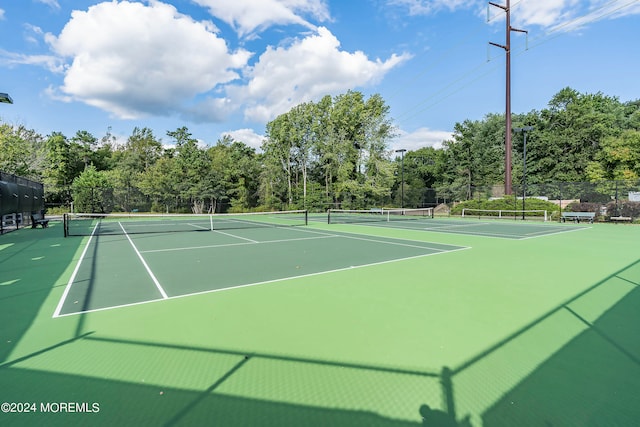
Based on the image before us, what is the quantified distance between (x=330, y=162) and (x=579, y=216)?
2440cm

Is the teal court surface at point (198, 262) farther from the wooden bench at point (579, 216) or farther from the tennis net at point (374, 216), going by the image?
the wooden bench at point (579, 216)

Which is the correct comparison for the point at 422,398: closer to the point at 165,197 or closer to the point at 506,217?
the point at 506,217

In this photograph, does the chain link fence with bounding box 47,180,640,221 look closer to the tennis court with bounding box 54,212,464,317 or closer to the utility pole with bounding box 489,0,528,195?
the utility pole with bounding box 489,0,528,195

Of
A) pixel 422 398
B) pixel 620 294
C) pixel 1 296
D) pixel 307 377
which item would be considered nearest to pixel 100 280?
pixel 1 296

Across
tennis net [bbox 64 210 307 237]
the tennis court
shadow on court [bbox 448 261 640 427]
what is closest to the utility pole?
tennis net [bbox 64 210 307 237]

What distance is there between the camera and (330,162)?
127 feet

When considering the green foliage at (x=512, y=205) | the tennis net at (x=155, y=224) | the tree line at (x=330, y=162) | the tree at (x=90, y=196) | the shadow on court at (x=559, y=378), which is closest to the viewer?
the shadow on court at (x=559, y=378)

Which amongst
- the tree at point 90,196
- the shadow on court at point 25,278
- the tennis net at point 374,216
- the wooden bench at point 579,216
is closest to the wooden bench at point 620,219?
the wooden bench at point 579,216

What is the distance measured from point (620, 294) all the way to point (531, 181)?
44.4 meters

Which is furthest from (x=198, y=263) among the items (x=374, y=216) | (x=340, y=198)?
(x=340, y=198)

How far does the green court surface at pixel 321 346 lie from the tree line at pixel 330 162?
27907 mm

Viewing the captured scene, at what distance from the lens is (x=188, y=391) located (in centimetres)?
260

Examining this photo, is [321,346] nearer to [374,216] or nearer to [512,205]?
[374,216]

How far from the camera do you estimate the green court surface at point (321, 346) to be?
2.40 metres
